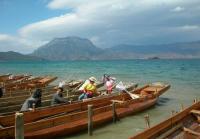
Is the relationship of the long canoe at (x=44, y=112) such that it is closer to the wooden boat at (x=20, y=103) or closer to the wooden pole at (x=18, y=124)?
the wooden boat at (x=20, y=103)

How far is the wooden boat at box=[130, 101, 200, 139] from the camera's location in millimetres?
10982

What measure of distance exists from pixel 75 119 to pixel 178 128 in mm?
4814

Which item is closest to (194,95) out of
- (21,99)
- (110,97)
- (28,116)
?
(110,97)

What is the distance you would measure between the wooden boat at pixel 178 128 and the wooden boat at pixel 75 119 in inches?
153

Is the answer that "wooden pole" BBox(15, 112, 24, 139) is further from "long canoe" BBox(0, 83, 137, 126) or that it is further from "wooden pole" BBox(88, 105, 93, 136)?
"wooden pole" BBox(88, 105, 93, 136)

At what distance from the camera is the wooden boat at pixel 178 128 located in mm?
10982

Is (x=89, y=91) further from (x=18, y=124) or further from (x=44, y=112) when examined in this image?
(x=18, y=124)

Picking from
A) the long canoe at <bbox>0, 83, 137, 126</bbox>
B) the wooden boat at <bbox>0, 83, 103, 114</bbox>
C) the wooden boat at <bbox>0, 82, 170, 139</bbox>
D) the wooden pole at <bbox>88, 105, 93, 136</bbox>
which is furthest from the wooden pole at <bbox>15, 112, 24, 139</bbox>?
the wooden boat at <bbox>0, 83, 103, 114</bbox>

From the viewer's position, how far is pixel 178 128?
1294 cm

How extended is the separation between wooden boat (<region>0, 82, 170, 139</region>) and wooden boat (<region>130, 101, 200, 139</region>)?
389 centimetres

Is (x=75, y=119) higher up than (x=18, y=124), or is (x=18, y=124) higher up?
(x=18, y=124)

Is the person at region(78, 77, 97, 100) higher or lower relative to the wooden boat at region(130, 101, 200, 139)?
higher

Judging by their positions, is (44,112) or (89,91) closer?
(44,112)

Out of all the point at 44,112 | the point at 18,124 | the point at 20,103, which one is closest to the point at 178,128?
the point at 44,112
